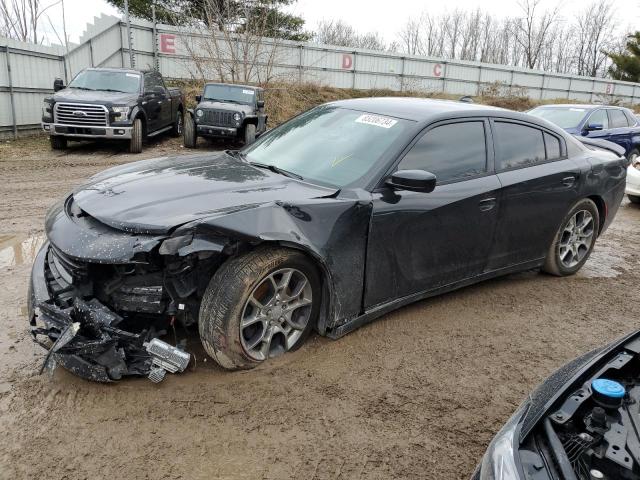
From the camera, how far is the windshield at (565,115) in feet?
36.5

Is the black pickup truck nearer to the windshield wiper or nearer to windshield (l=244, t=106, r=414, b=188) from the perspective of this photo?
windshield (l=244, t=106, r=414, b=188)

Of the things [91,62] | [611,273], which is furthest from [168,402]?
[91,62]

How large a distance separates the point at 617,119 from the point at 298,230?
1173cm

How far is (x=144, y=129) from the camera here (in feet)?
40.8

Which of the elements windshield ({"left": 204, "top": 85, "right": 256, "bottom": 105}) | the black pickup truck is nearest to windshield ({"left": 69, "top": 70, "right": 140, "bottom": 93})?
the black pickup truck

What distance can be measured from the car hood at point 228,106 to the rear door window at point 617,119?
8.43m

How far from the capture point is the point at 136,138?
11.8m

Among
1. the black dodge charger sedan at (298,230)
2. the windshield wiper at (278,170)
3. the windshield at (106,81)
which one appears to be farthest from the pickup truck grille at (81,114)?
the windshield wiper at (278,170)

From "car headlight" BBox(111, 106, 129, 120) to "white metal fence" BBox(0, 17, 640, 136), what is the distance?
3.63m

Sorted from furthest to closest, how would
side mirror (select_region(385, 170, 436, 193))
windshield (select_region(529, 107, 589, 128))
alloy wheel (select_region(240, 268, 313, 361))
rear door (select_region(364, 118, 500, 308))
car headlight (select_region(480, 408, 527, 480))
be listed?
windshield (select_region(529, 107, 589, 128)), rear door (select_region(364, 118, 500, 308)), side mirror (select_region(385, 170, 436, 193)), alloy wheel (select_region(240, 268, 313, 361)), car headlight (select_region(480, 408, 527, 480))

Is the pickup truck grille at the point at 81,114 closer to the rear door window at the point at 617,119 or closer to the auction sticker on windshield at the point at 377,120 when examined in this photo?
the auction sticker on windshield at the point at 377,120

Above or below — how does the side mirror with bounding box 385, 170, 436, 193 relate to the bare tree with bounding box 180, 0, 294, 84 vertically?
below

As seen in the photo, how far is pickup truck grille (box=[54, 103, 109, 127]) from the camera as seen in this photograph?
1101 centimetres

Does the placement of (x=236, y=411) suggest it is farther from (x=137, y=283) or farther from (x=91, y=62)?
(x=91, y=62)
